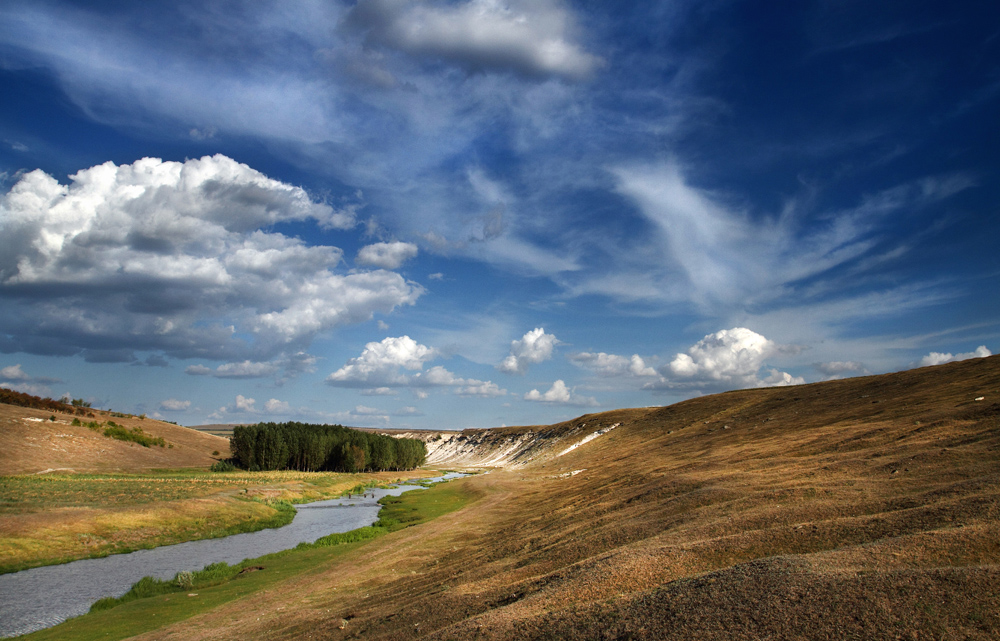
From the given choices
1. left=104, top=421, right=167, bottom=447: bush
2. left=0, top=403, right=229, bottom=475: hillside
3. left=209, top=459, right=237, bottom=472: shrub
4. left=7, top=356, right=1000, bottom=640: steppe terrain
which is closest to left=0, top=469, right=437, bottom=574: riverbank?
left=0, top=403, right=229, bottom=475: hillside

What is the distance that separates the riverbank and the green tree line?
164ft

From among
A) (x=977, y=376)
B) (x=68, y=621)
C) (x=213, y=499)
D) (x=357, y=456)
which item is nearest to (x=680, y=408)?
(x=977, y=376)

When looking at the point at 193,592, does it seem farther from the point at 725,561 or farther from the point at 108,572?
the point at 725,561

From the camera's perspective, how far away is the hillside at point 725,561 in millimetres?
9992

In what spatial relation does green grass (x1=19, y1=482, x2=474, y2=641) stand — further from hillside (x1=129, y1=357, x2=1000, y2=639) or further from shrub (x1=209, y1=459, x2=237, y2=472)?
shrub (x1=209, y1=459, x2=237, y2=472)

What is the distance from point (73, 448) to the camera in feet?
283

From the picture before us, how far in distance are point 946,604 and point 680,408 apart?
106 m

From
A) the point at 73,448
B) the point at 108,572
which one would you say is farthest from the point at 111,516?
the point at 73,448

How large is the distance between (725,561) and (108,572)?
3538cm

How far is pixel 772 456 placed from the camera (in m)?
35.8

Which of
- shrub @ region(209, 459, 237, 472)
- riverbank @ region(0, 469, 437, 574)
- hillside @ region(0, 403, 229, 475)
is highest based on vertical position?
hillside @ region(0, 403, 229, 475)

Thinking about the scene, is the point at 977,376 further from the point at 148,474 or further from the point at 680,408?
the point at 148,474

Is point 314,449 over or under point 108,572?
over

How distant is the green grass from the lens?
20031mm
